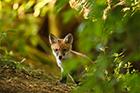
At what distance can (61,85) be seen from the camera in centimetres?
582

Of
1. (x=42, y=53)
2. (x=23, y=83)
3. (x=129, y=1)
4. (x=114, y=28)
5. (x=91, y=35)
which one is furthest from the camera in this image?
(x=42, y=53)

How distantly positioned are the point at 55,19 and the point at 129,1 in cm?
1104

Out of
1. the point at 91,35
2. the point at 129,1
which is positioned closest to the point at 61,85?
the point at 129,1

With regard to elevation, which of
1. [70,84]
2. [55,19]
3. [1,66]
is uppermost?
[55,19]

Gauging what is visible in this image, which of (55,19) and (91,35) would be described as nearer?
(91,35)

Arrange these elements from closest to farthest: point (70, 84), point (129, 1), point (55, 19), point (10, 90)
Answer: point (129, 1) → point (10, 90) → point (70, 84) → point (55, 19)

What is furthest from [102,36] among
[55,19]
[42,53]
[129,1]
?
[55,19]

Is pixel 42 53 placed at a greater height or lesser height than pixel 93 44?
greater

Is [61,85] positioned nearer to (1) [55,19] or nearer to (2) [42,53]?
(2) [42,53]

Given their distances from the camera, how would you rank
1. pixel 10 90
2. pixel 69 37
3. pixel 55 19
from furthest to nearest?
pixel 55 19 < pixel 69 37 < pixel 10 90

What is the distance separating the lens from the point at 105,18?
1.96 metres

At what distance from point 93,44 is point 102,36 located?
0.32 ft

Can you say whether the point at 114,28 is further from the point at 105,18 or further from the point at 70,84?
the point at 70,84

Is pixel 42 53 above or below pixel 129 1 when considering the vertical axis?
above
